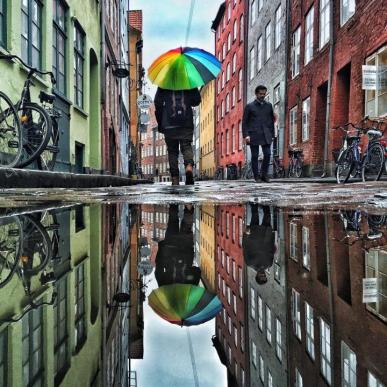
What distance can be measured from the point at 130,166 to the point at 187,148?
1991 centimetres

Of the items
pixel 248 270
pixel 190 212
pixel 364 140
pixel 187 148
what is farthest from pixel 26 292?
pixel 364 140

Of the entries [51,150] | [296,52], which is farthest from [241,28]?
[51,150]

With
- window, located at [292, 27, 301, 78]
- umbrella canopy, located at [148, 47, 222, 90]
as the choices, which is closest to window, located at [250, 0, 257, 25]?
window, located at [292, 27, 301, 78]

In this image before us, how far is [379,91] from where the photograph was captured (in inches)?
463

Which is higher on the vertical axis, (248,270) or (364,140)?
(364,140)

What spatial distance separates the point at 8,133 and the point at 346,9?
11456mm

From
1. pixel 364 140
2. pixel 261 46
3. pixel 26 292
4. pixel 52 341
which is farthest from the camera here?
pixel 261 46

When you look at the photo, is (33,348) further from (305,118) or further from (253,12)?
(253,12)

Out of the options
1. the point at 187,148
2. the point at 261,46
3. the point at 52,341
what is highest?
the point at 261,46

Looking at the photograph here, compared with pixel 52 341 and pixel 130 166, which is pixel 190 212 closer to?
pixel 52 341

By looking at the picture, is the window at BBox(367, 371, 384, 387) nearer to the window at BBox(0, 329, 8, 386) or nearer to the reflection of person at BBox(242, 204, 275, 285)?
the window at BBox(0, 329, 8, 386)

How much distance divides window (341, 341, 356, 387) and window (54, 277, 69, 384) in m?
0.40

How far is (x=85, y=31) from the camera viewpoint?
502 inches

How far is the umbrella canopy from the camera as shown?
8.26 metres
